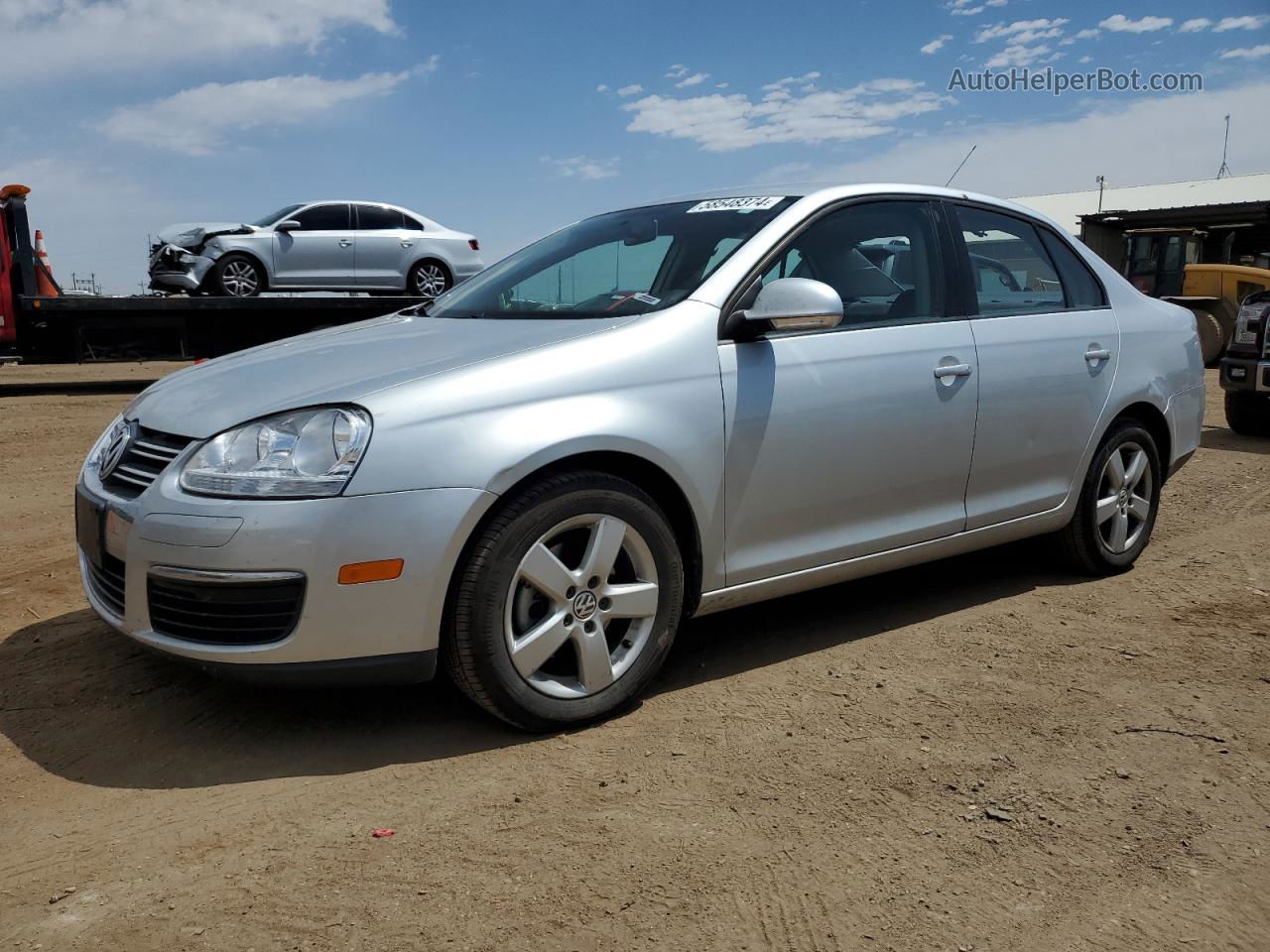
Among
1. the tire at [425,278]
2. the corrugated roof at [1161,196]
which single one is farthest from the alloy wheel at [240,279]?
the corrugated roof at [1161,196]

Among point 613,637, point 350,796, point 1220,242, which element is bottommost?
point 350,796

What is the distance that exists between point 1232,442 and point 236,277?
1095 centimetres

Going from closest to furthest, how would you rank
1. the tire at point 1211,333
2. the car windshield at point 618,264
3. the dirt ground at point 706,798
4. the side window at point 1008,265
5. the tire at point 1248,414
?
the dirt ground at point 706,798, the car windshield at point 618,264, the side window at point 1008,265, the tire at point 1248,414, the tire at point 1211,333

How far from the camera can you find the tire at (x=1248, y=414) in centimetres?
953

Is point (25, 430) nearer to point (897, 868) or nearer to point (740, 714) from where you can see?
point (740, 714)

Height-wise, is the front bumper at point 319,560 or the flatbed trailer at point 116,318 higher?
the flatbed trailer at point 116,318

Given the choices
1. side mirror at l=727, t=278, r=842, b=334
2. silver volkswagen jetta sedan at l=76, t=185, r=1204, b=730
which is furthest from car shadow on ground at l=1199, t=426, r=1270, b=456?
side mirror at l=727, t=278, r=842, b=334

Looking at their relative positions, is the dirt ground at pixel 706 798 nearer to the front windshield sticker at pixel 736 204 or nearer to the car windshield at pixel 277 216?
the front windshield sticker at pixel 736 204

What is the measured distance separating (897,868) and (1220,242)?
17.2m

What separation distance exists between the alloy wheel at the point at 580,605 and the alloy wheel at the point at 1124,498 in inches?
95.3

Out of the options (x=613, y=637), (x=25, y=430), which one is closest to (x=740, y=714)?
(x=613, y=637)

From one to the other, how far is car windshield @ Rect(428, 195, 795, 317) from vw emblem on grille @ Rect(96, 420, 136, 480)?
1181 millimetres

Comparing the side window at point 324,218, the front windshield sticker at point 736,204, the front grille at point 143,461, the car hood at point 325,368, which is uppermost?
the side window at point 324,218

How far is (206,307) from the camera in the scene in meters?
13.6
